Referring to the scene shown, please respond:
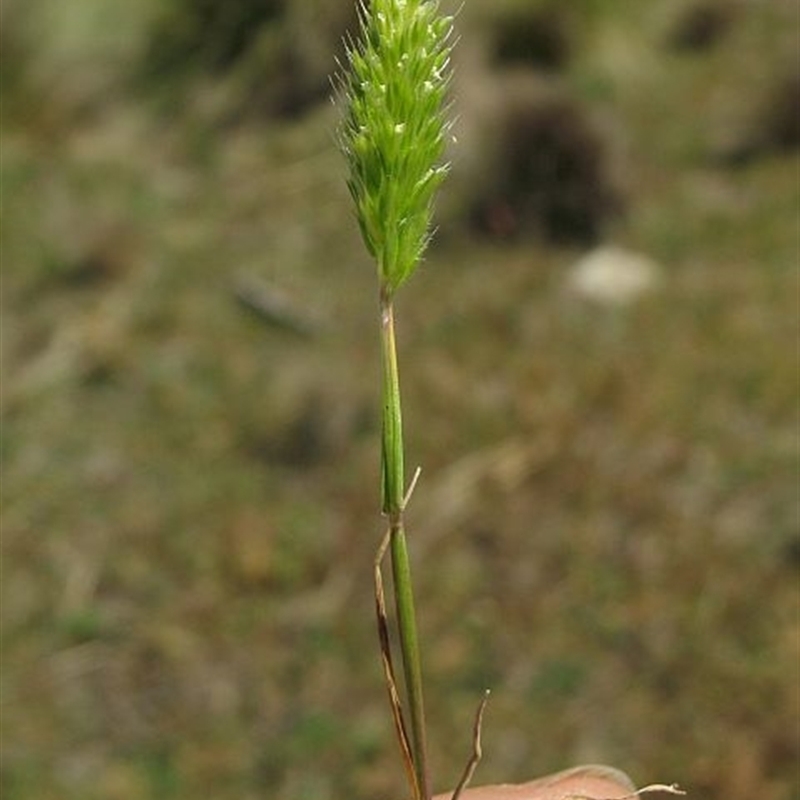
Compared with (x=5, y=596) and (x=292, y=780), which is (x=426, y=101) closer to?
(x=292, y=780)

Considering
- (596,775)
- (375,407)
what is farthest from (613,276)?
(596,775)

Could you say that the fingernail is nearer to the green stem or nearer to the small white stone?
the green stem

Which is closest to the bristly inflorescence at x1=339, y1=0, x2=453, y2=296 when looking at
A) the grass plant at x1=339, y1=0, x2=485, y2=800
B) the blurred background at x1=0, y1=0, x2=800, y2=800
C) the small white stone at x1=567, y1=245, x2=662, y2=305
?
the grass plant at x1=339, y1=0, x2=485, y2=800

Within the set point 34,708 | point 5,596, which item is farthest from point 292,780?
point 5,596

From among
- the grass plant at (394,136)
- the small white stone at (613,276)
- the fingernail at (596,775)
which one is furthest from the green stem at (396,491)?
the small white stone at (613,276)

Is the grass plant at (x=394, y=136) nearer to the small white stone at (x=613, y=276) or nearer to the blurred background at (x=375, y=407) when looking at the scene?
the blurred background at (x=375, y=407)

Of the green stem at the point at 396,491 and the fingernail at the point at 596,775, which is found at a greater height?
the green stem at the point at 396,491
